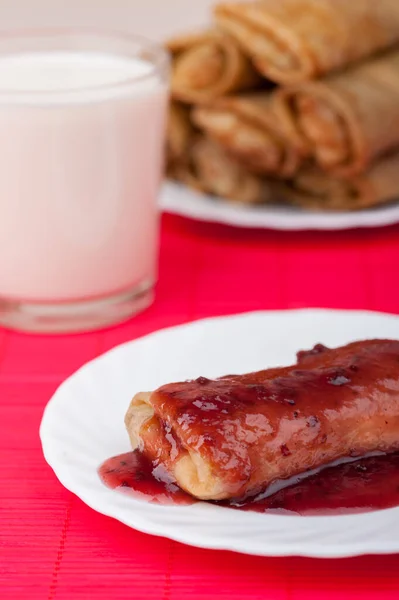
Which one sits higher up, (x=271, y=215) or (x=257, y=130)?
(x=257, y=130)

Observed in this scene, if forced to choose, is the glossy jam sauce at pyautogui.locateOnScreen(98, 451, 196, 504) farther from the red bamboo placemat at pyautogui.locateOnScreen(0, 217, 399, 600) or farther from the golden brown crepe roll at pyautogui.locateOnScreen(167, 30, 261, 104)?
the golden brown crepe roll at pyautogui.locateOnScreen(167, 30, 261, 104)

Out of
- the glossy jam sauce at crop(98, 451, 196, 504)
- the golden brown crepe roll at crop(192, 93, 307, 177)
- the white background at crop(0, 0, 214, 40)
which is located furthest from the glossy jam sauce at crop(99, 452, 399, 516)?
the white background at crop(0, 0, 214, 40)

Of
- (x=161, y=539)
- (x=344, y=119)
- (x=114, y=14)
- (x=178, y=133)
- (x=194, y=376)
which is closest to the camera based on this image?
(x=161, y=539)

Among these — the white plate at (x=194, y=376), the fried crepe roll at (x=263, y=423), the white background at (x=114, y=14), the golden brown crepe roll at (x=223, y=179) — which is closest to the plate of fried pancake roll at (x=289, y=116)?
the golden brown crepe roll at (x=223, y=179)

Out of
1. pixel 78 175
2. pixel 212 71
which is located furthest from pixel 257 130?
pixel 78 175

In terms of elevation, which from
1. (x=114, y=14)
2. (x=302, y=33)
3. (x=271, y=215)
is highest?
(x=302, y=33)

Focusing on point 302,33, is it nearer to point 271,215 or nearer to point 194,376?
point 271,215
